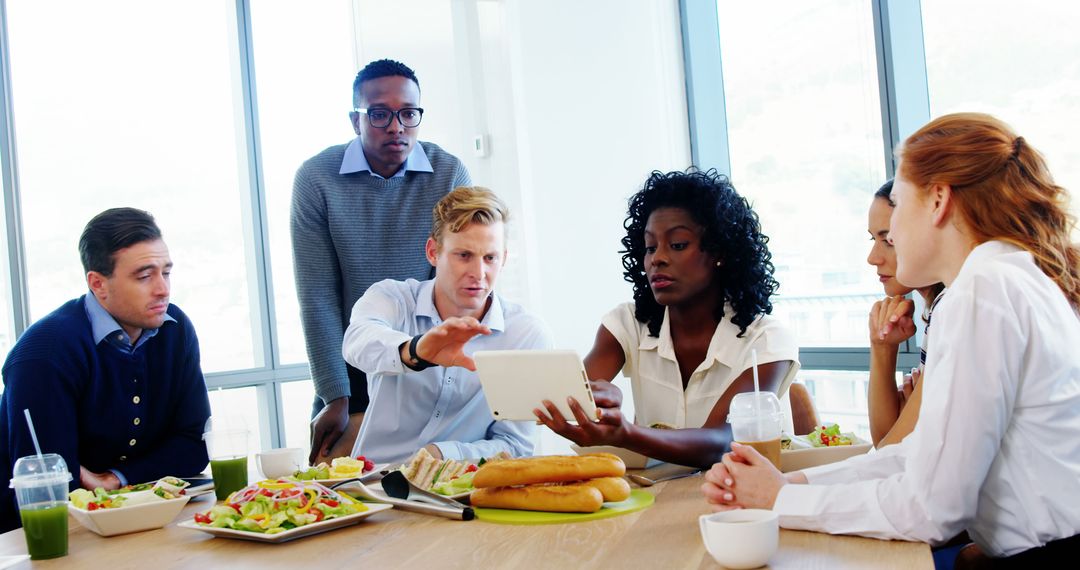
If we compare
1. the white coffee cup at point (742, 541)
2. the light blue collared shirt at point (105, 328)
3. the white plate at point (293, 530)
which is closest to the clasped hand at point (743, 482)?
the white coffee cup at point (742, 541)

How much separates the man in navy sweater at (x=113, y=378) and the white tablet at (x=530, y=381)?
1054mm

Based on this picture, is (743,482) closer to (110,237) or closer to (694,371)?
(694,371)

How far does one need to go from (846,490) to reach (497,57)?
319 centimetres

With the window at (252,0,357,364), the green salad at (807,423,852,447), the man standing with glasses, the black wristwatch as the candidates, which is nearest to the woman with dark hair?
the green salad at (807,423,852,447)

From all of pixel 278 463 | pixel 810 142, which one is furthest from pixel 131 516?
pixel 810 142

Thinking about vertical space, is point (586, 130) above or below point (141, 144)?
below

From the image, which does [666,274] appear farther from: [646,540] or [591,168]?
[591,168]

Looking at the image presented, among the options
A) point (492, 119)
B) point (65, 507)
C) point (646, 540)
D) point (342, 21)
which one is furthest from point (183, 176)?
point (646, 540)

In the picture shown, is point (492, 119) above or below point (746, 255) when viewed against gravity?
above

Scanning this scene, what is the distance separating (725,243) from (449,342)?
2.71 feet

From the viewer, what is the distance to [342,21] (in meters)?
5.56

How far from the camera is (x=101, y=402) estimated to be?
2.53 meters

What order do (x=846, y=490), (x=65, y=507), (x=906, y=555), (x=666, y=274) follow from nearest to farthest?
(x=906, y=555), (x=846, y=490), (x=65, y=507), (x=666, y=274)

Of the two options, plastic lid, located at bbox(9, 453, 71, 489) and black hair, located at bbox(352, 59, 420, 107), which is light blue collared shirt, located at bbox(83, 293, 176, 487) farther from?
black hair, located at bbox(352, 59, 420, 107)
